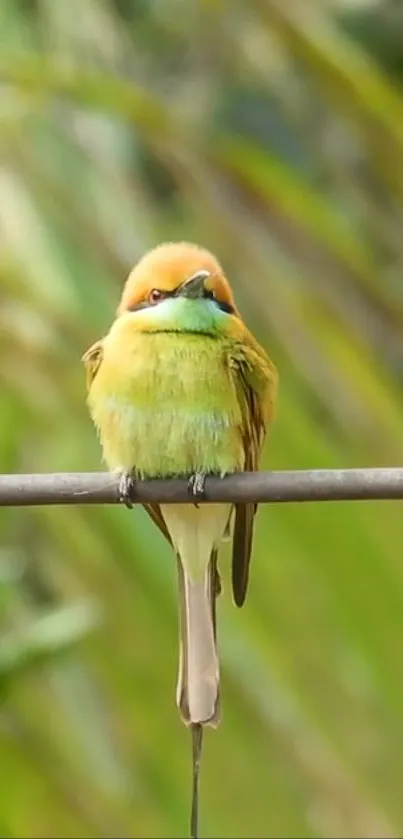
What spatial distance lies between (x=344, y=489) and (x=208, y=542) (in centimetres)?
48

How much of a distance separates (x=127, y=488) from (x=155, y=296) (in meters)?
0.16

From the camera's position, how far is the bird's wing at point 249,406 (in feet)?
3.13

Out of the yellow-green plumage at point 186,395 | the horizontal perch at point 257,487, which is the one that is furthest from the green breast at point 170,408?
the horizontal perch at point 257,487

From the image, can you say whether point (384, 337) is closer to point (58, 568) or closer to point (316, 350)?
point (316, 350)

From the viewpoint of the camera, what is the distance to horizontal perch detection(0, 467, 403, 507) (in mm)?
642

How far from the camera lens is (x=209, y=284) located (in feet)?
3.15

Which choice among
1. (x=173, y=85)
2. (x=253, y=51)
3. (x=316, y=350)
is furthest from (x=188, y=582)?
(x=173, y=85)

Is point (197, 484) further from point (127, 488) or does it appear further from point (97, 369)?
point (97, 369)

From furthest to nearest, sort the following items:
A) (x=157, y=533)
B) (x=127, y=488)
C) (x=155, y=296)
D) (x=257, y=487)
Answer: (x=157, y=533), (x=155, y=296), (x=127, y=488), (x=257, y=487)

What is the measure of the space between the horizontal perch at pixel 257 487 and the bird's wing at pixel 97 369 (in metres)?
0.33

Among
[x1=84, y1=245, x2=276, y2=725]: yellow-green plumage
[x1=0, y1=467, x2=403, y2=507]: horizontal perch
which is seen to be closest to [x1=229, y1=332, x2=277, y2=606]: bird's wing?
[x1=84, y1=245, x2=276, y2=725]: yellow-green plumage

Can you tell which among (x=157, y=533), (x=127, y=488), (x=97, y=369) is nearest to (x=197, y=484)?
(x=127, y=488)

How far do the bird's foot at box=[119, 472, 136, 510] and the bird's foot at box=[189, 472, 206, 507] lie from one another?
1.5 inches

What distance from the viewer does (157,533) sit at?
119cm
